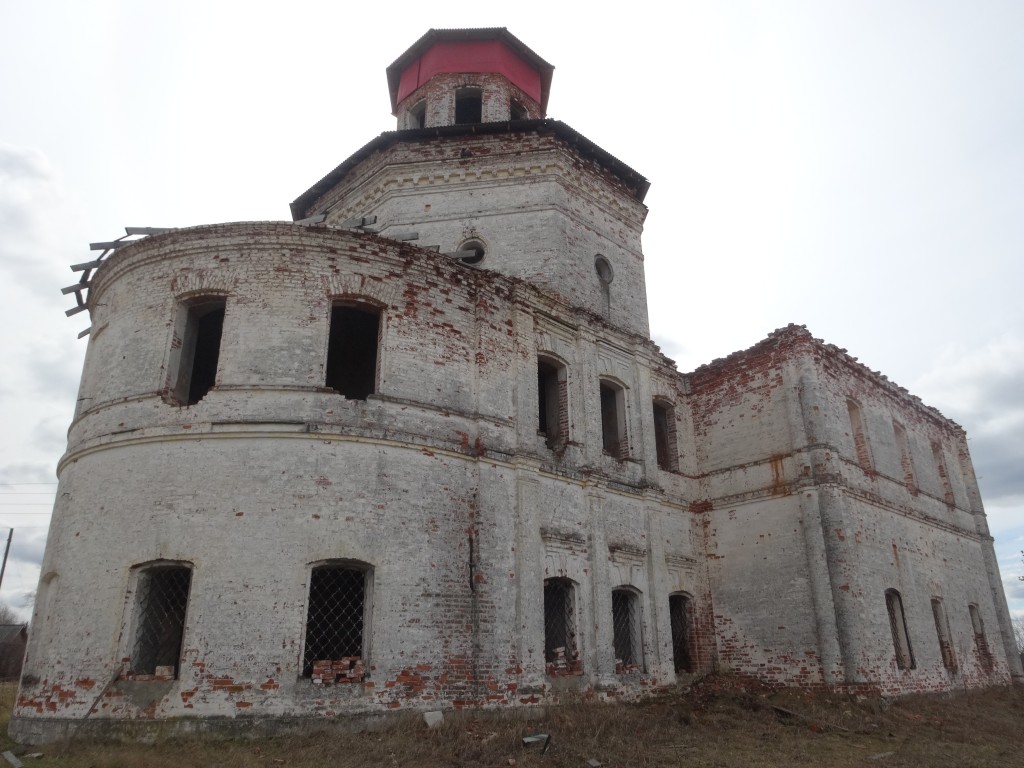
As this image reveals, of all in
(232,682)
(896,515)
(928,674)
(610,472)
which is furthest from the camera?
(896,515)

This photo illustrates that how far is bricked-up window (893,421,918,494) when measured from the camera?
59.9ft

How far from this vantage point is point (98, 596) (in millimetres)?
9617

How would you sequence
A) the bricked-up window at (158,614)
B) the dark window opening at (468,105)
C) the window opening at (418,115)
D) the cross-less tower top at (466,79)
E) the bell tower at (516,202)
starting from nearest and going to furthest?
the bricked-up window at (158,614)
the bell tower at (516,202)
the cross-less tower top at (466,79)
the dark window opening at (468,105)
the window opening at (418,115)

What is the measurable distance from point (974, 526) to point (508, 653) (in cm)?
1663

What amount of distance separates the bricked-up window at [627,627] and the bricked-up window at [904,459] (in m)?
8.76

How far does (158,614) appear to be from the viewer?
991cm

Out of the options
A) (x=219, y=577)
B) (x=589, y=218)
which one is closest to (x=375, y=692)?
(x=219, y=577)

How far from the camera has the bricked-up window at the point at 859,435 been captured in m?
16.8

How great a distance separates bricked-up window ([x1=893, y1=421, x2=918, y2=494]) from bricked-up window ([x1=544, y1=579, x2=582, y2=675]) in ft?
34.1

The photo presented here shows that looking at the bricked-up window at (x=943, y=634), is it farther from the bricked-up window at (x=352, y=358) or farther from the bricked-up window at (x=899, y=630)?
the bricked-up window at (x=352, y=358)

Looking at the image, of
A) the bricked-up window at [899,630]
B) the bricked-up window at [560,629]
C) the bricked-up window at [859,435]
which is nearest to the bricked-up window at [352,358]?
the bricked-up window at [560,629]

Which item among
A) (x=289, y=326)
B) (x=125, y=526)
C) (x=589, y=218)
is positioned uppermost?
(x=589, y=218)

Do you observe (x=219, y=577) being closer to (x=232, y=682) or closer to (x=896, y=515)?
(x=232, y=682)

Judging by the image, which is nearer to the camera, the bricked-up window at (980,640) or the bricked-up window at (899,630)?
the bricked-up window at (899,630)
